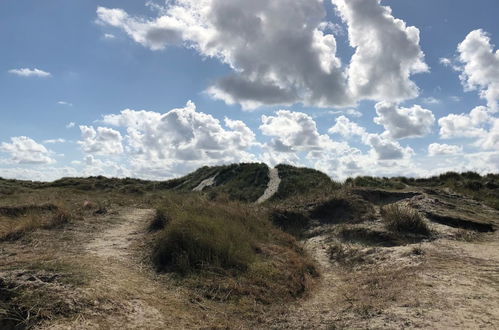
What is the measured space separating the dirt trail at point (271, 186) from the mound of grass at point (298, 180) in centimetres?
33

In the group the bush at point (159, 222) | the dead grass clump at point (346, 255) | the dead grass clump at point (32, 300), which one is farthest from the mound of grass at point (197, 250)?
the dead grass clump at point (346, 255)

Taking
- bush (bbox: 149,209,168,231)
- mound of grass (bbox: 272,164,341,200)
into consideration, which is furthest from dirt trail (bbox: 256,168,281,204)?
bush (bbox: 149,209,168,231)

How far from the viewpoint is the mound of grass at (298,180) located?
23783mm

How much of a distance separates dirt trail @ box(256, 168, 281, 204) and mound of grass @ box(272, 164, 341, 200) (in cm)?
33

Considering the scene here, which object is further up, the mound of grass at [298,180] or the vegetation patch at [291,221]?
the mound of grass at [298,180]

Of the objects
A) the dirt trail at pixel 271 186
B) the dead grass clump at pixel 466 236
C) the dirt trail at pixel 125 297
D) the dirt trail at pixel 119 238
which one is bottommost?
the dirt trail at pixel 125 297

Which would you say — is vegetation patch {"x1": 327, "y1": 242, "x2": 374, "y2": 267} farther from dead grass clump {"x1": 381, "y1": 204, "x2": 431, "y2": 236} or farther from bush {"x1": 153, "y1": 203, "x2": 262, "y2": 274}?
bush {"x1": 153, "y1": 203, "x2": 262, "y2": 274}

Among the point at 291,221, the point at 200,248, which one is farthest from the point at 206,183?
the point at 200,248

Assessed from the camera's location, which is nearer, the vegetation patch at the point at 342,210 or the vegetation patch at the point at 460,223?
the vegetation patch at the point at 460,223

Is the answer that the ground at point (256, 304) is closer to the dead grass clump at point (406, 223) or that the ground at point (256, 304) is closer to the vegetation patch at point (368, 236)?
the vegetation patch at point (368, 236)

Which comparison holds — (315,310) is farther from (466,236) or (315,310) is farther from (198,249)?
(466,236)

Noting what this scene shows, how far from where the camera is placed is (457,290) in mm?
6461

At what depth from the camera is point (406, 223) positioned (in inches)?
472

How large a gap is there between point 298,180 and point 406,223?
16318 millimetres
